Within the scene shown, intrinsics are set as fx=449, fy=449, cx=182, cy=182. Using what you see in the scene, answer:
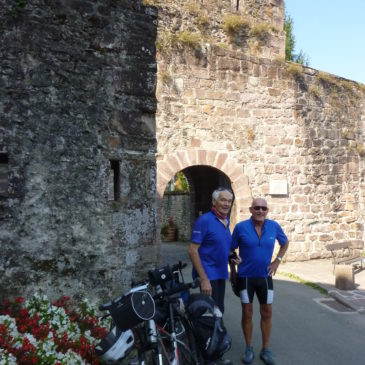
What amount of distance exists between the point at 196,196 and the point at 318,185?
155 inches

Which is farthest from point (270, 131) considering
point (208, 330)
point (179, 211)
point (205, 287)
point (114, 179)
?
point (179, 211)

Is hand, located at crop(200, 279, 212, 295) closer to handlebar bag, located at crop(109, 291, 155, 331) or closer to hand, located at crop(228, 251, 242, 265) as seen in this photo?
hand, located at crop(228, 251, 242, 265)

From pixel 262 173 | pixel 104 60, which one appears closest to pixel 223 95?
pixel 262 173

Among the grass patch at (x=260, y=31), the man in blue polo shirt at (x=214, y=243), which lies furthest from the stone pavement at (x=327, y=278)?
the grass patch at (x=260, y=31)

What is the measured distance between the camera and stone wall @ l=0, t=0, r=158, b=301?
10.6 feet

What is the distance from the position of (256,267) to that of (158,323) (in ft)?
4.18

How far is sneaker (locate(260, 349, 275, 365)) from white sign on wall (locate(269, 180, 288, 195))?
5.72 metres

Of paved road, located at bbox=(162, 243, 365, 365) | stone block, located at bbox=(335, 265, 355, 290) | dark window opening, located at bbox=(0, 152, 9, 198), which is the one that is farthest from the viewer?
stone block, located at bbox=(335, 265, 355, 290)

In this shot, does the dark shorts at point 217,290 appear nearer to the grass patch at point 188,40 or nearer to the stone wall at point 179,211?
the grass patch at point 188,40

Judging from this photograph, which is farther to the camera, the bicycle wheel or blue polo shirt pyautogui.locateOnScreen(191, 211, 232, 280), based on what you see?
blue polo shirt pyautogui.locateOnScreen(191, 211, 232, 280)

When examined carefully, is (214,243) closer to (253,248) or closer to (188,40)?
(253,248)

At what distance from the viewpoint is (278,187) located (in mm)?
9531

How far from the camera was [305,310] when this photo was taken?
19.5 feet

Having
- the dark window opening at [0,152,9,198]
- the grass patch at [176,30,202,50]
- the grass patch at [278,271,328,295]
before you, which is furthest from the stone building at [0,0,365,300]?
the grass patch at [176,30,202,50]
